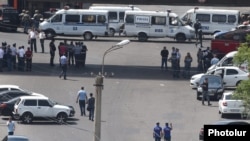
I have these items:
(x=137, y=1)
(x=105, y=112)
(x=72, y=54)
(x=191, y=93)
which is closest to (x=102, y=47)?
(x=137, y=1)

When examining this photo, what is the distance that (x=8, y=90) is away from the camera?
4591cm

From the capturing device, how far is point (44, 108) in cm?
4300

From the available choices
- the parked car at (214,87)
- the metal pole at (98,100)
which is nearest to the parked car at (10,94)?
the parked car at (214,87)

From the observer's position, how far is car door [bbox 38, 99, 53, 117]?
42.9 meters

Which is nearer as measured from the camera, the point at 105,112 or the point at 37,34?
the point at 105,112

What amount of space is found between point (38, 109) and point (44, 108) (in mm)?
256

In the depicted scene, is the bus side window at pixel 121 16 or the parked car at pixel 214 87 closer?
the parked car at pixel 214 87

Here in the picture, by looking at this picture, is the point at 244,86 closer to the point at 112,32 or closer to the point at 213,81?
the point at 213,81

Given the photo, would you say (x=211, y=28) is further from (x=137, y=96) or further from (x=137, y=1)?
(x=137, y=96)

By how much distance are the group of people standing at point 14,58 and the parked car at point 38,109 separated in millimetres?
10069

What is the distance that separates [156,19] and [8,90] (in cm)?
2221

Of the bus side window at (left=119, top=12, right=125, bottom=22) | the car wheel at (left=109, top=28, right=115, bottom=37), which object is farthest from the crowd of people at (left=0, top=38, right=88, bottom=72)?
the bus side window at (left=119, top=12, right=125, bottom=22)

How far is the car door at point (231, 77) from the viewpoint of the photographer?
166 ft

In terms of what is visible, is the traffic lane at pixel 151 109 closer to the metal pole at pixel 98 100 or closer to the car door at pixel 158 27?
the metal pole at pixel 98 100
